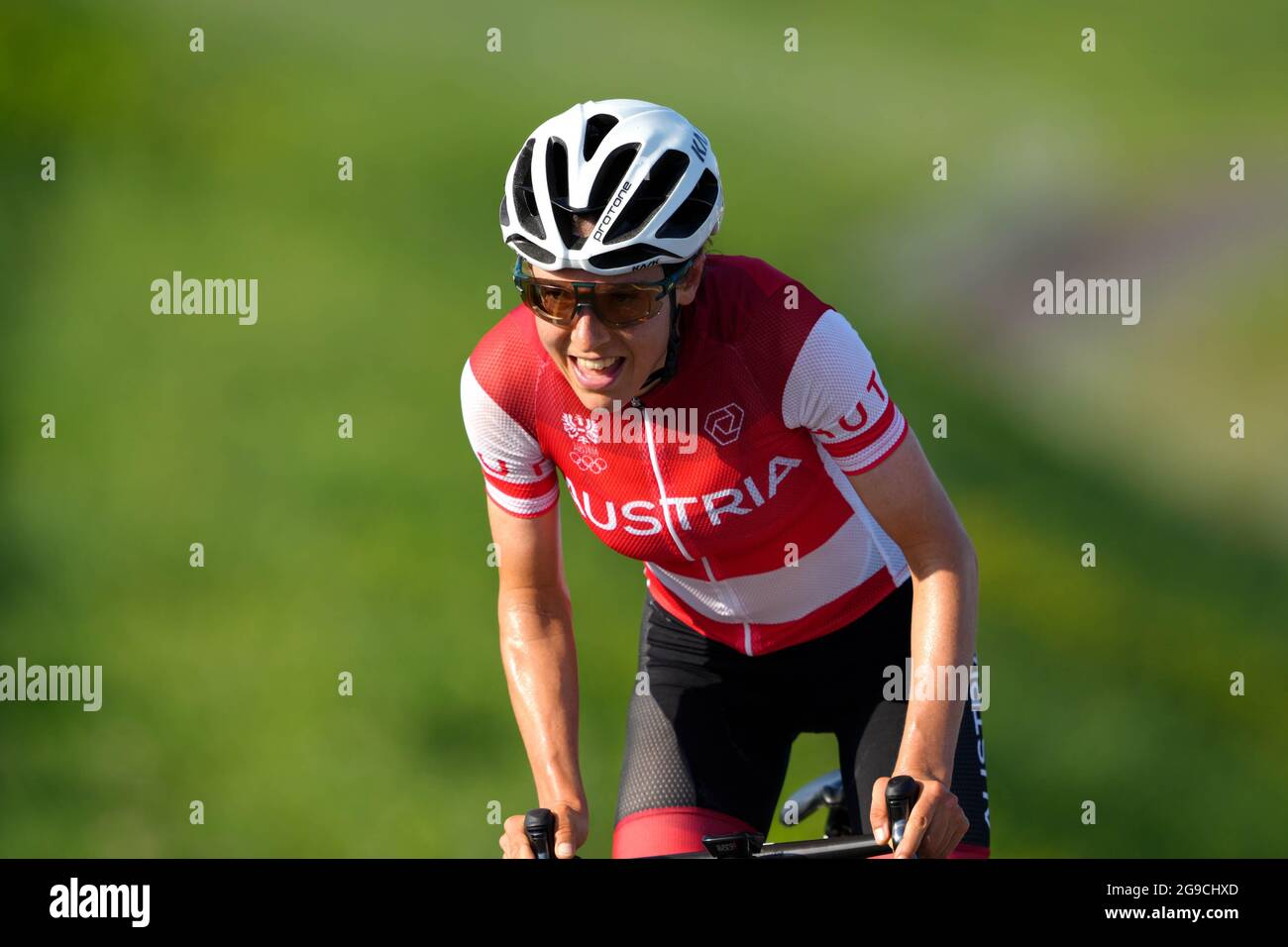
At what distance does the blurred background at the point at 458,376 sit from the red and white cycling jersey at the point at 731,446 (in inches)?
106

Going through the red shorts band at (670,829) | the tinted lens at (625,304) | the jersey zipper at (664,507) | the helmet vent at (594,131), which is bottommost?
the red shorts band at (670,829)

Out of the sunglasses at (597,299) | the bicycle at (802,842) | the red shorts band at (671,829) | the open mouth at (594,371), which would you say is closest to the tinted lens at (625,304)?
the sunglasses at (597,299)

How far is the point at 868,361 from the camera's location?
14.1ft

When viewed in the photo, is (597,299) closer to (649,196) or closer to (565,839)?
(649,196)

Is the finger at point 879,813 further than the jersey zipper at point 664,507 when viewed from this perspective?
No

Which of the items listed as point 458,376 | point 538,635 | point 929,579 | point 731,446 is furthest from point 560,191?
point 458,376

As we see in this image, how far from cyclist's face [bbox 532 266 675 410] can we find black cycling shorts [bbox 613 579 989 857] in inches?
47.3

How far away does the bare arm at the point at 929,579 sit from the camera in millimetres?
4168

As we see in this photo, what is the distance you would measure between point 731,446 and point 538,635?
81cm

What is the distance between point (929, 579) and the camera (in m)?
4.27

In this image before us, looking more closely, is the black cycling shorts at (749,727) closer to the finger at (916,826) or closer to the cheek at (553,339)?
the finger at (916,826)

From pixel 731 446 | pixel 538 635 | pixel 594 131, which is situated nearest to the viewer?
pixel 594 131

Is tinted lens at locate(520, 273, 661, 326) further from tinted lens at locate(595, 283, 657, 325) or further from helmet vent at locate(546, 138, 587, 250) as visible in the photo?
helmet vent at locate(546, 138, 587, 250)
